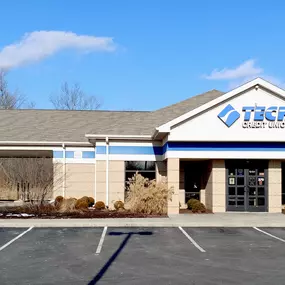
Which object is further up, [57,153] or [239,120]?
[239,120]

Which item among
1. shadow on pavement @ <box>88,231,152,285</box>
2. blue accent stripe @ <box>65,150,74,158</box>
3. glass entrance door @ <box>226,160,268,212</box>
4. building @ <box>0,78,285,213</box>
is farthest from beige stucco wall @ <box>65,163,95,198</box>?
shadow on pavement @ <box>88,231,152,285</box>

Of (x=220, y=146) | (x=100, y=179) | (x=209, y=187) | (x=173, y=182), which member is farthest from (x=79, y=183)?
(x=220, y=146)

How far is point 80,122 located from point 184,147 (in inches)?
395

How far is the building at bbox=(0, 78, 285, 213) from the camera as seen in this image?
70.4 ft

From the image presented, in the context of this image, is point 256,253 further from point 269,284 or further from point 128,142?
point 128,142

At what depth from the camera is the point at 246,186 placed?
22469 millimetres

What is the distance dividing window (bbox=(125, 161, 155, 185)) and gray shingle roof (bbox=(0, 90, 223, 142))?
1.59 meters

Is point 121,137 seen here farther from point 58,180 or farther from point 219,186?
point 219,186

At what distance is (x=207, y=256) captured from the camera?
11273 millimetres

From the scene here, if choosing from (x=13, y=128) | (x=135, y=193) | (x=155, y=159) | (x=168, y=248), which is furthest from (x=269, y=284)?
(x=13, y=128)

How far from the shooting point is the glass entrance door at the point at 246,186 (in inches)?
883

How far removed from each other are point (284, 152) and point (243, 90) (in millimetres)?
3534

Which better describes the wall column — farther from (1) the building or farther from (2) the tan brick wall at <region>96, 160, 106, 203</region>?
(2) the tan brick wall at <region>96, 160, 106, 203</region>

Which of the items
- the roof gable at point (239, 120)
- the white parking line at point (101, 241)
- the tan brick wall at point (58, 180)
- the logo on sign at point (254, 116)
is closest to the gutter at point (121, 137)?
the roof gable at point (239, 120)
